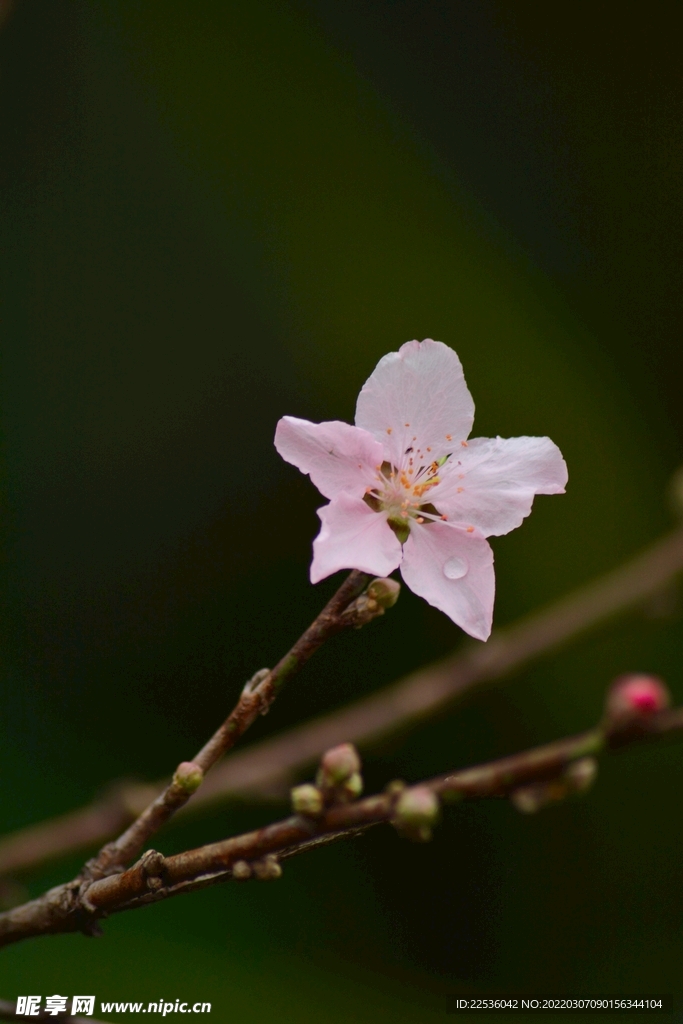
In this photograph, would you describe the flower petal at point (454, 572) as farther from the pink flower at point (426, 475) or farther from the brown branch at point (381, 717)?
the brown branch at point (381, 717)

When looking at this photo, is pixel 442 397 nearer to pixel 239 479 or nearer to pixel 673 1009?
pixel 239 479

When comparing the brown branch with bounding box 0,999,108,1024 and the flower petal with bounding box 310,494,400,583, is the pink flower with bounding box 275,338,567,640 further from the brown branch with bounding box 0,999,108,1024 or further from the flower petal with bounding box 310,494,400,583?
the brown branch with bounding box 0,999,108,1024

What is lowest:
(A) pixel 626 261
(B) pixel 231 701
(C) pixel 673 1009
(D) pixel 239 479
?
(C) pixel 673 1009

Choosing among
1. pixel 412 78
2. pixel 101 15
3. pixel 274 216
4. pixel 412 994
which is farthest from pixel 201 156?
pixel 412 994

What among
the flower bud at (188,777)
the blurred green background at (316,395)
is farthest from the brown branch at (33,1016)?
the blurred green background at (316,395)

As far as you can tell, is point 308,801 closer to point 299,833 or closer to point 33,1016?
point 299,833

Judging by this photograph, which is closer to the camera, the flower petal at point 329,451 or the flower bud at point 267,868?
the flower bud at point 267,868
